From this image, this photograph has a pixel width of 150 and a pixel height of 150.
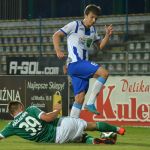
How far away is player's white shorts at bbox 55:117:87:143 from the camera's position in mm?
11125

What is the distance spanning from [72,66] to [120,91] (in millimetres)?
6685

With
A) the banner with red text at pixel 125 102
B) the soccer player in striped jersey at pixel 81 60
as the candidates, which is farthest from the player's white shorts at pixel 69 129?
the banner with red text at pixel 125 102

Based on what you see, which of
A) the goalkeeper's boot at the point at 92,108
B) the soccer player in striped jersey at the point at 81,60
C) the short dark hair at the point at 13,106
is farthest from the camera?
the soccer player in striped jersey at the point at 81,60

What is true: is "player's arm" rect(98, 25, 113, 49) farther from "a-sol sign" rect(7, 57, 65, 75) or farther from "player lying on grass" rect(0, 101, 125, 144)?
"a-sol sign" rect(7, 57, 65, 75)

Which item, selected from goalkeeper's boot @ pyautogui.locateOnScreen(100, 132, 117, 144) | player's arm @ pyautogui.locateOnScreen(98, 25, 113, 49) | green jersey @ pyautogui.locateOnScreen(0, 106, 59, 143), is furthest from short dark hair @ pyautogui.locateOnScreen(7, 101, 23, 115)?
player's arm @ pyautogui.locateOnScreen(98, 25, 113, 49)

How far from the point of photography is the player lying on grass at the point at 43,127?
36.2ft

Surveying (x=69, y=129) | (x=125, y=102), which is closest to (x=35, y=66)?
Answer: (x=125, y=102)

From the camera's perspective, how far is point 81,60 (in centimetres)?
1231

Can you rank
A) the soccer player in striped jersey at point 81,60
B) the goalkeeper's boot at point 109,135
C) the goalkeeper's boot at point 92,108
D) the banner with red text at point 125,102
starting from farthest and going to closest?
the banner with red text at point 125,102
the soccer player in striped jersey at point 81,60
the goalkeeper's boot at point 92,108
the goalkeeper's boot at point 109,135

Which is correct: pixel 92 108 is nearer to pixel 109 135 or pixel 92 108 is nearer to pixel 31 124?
pixel 109 135

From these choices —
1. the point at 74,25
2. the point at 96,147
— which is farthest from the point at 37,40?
the point at 96,147

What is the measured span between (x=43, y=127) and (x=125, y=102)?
788cm

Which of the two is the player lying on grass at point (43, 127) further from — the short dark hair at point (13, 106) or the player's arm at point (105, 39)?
the player's arm at point (105, 39)

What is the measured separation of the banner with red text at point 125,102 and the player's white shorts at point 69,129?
23.5 ft
